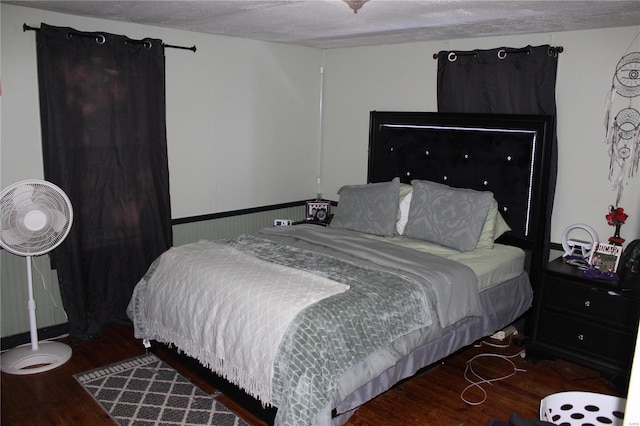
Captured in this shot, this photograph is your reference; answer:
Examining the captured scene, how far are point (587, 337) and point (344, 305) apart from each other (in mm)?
1813

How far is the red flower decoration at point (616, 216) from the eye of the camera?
357 cm

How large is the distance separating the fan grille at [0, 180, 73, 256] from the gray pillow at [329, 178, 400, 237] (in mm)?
2086

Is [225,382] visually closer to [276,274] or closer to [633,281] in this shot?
[276,274]

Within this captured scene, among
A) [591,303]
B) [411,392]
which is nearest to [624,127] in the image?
[591,303]

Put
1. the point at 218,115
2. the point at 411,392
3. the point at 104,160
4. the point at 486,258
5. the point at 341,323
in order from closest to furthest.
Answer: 1. the point at 341,323
2. the point at 411,392
3. the point at 486,258
4. the point at 104,160
5. the point at 218,115

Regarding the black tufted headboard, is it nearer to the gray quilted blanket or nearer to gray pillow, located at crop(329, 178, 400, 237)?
gray pillow, located at crop(329, 178, 400, 237)

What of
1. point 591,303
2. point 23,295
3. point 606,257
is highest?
point 606,257

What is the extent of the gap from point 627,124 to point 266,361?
9.34 feet

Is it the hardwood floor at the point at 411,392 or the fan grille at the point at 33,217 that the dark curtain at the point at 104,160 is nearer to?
the fan grille at the point at 33,217

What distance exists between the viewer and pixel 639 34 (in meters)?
3.49

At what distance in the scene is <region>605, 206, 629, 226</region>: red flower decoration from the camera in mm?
3572

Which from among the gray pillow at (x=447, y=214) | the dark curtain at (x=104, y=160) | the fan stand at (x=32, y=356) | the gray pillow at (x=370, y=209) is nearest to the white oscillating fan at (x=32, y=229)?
the fan stand at (x=32, y=356)

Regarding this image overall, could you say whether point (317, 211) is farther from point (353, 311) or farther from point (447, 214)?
point (353, 311)

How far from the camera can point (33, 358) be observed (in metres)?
3.56
